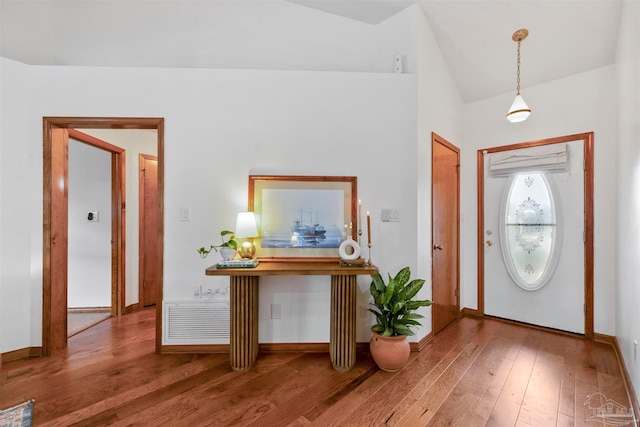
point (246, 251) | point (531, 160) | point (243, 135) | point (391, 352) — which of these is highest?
point (243, 135)

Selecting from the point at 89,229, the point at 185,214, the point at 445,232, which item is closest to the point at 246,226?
the point at 185,214

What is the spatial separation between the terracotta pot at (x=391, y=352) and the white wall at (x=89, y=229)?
3.23 meters

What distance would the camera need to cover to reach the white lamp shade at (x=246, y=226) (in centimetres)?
217

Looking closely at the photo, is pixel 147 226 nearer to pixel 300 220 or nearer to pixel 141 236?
pixel 141 236

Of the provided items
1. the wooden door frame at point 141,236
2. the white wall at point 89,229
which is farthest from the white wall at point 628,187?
the white wall at point 89,229

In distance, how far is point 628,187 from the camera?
75.9 inches

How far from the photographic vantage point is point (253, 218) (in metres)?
2.22

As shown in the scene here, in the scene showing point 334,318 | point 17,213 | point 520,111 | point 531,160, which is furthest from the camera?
point 531,160

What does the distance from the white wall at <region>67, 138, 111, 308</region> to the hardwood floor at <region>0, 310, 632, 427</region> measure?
98cm

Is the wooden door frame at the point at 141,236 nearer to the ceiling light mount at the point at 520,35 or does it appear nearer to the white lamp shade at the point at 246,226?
the white lamp shade at the point at 246,226

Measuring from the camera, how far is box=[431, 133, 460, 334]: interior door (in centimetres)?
267

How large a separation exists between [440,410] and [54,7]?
4.68 metres

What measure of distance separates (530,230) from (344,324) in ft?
7.55

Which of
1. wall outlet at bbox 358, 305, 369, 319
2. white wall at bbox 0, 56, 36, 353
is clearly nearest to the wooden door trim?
white wall at bbox 0, 56, 36, 353
